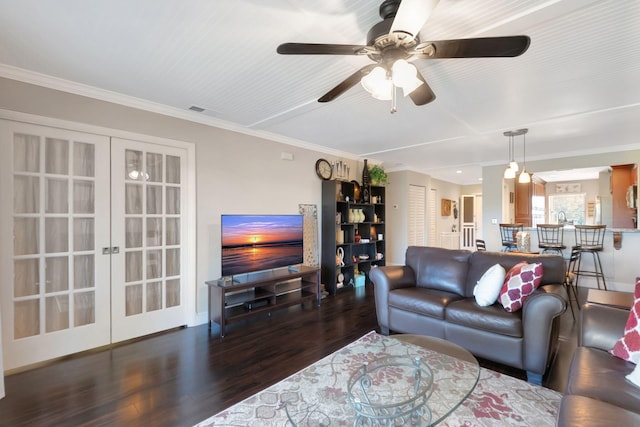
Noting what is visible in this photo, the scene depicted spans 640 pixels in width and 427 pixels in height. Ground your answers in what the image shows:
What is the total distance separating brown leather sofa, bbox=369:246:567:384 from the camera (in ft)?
7.33

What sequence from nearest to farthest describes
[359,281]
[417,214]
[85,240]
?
[85,240], [359,281], [417,214]

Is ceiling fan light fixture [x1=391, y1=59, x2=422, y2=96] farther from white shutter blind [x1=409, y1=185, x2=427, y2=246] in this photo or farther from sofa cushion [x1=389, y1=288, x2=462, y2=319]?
white shutter blind [x1=409, y1=185, x2=427, y2=246]

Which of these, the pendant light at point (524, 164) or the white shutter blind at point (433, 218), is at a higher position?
the pendant light at point (524, 164)

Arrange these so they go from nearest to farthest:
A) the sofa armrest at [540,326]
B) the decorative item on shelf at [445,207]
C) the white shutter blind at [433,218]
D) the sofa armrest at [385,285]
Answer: the sofa armrest at [540,326] → the sofa armrest at [385,285] → the white shutter blind at [433,218] → the decorative item on shelf at [445,207]

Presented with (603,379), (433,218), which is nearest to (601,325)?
(603,379)

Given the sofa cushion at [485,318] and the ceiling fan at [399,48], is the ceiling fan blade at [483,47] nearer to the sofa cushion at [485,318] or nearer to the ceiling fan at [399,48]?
the ceiling fan at [399,48]

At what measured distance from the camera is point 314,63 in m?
2.30

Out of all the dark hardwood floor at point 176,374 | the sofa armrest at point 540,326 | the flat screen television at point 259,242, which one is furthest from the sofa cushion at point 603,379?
the flat screen television at point 259,242

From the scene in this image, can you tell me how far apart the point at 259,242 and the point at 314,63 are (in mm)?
2233

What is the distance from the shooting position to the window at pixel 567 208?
27.7ft

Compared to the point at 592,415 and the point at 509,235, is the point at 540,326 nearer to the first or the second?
the point at 592,415

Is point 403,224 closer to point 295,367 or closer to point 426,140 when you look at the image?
point 426,140

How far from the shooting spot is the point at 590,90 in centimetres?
274

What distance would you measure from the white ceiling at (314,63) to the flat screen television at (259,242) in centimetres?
127
